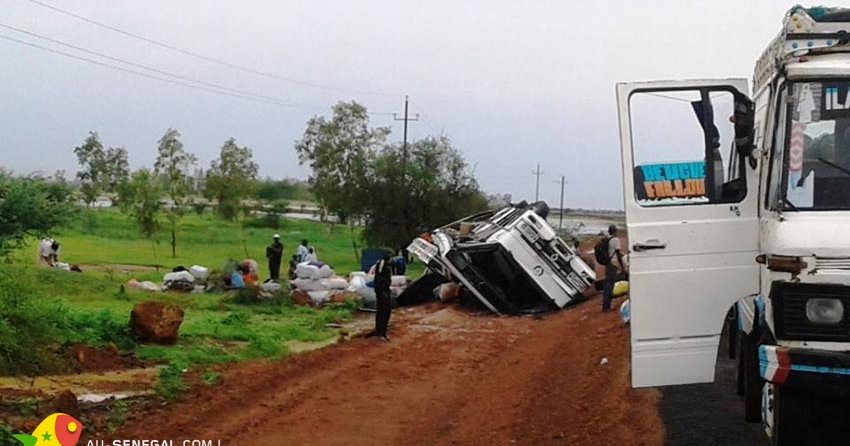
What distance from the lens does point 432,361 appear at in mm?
14484

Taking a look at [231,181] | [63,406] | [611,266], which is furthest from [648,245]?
[231,181]

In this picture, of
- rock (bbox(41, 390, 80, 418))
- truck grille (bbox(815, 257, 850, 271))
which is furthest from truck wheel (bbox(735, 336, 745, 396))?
rock (bbox(41, 390, 80, 418))

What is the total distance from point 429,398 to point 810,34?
6.70 meters

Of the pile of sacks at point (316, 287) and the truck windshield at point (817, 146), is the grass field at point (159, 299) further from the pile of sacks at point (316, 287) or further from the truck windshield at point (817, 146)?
the truck windshield at point (817, 146)

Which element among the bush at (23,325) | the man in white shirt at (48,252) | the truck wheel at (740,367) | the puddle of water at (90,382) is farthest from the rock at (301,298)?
the truck wheel at (740,367)

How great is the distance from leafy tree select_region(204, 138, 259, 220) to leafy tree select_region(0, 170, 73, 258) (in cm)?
3533

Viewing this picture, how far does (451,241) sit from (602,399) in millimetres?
11073

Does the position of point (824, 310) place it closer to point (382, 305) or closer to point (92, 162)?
point (382, 305)

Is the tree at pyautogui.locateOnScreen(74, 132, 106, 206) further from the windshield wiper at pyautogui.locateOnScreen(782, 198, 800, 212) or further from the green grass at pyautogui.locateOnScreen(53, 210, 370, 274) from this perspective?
the windshield wiper at pyautogui.locateOnScreen(782, 198, 800, 212)

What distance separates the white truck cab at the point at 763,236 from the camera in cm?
557

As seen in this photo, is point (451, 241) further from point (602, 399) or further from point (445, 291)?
point (602, 399)

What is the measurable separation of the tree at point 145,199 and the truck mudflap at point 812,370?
31.7 meters

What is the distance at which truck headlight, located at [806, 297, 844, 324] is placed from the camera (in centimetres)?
552

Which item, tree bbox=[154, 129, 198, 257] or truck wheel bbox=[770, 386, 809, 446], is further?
tree bbox=[154, 129, 198, 257]
